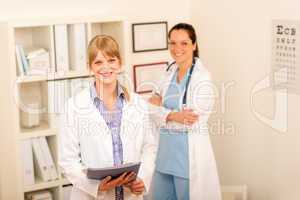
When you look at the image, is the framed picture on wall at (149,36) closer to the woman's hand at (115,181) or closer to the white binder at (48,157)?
the white binder at (48,157)

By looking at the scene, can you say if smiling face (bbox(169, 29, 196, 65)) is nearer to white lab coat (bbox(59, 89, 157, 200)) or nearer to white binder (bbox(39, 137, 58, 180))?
white lab coat (bbox(59, 89, 157, 200))

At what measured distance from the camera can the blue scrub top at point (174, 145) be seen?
10.3ft

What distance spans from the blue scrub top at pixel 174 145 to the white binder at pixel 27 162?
31.4 inches

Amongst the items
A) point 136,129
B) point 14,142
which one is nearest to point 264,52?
point 136,129

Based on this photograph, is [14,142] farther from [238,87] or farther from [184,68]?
[238,87]

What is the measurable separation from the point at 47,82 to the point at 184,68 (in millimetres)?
847

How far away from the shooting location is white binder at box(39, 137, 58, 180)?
3.42m

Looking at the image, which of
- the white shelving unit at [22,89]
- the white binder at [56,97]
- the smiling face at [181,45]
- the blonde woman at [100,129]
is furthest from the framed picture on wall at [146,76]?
the blonde woman at [100,129]

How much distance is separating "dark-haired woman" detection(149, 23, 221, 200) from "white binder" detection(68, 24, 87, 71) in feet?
1.86

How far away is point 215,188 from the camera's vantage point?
3.23 metres

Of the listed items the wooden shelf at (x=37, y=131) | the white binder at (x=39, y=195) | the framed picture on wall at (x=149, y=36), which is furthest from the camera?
the framed picture on wall at (x=149, y=36)

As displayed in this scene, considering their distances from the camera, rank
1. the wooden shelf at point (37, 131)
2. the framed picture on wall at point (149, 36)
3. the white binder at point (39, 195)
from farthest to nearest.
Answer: the framed picture on wall at point (149, 36) < the white binder at point (39, 195) < the wooden shelf at point (37, 131)

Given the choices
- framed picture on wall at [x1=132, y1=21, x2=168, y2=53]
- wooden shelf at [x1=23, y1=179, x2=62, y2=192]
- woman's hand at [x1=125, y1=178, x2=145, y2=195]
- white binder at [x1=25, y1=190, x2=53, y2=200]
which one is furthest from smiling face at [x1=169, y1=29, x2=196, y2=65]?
white binder at [x1=25, y1=190, x2=53, y2=200]

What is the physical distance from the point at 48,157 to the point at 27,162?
143mm
